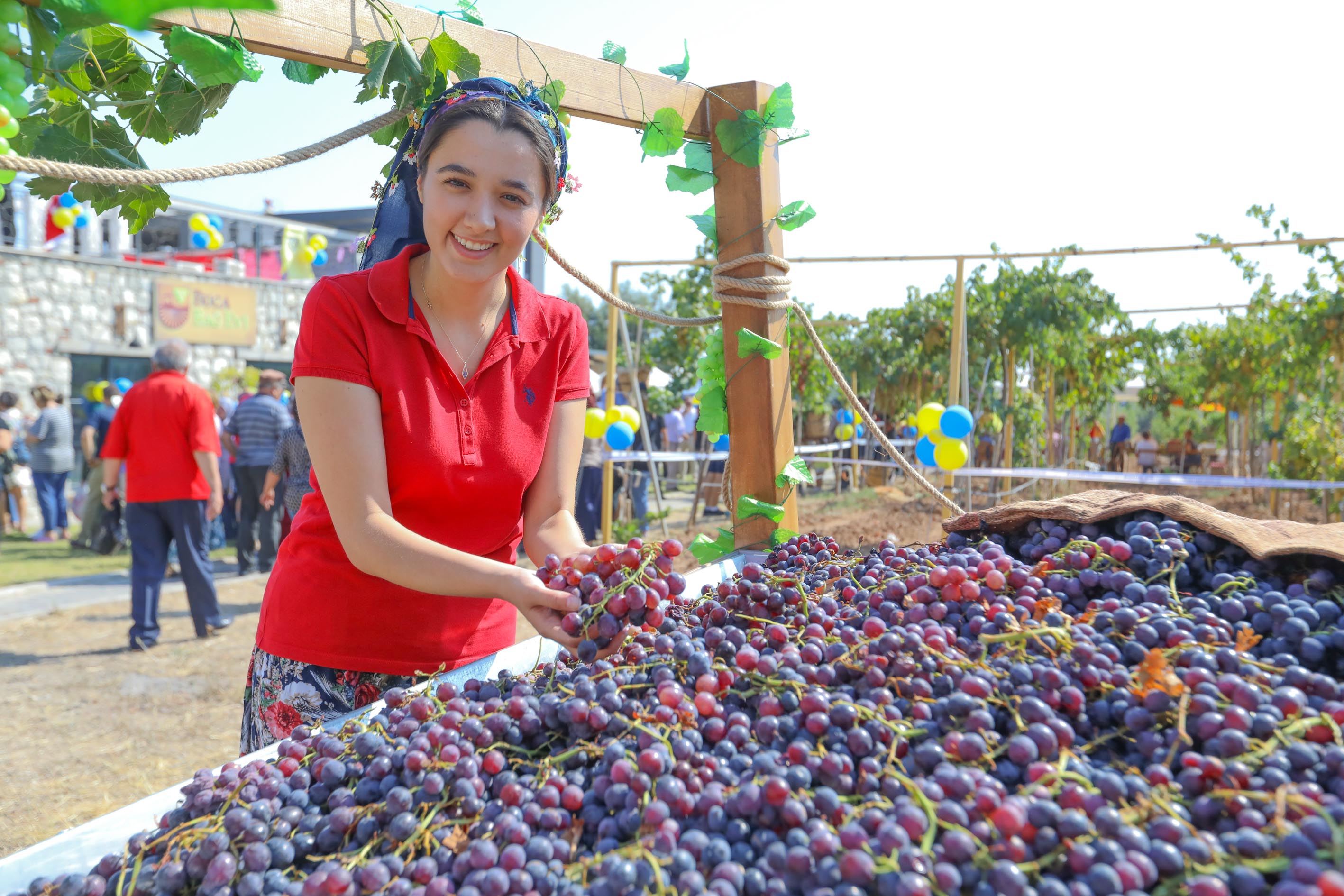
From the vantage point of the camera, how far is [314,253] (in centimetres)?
1334

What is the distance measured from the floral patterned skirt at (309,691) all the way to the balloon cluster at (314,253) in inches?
515

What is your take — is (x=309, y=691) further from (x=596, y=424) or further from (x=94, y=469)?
(x=94, y=469)

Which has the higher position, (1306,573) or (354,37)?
(354,37)

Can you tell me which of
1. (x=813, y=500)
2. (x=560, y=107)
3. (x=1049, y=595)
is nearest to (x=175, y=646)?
(x=560, y=107)

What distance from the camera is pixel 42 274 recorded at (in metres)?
11.9

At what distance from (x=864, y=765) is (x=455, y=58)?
141 cm

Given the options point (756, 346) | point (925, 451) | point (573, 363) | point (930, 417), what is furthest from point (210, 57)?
point (925, 451)

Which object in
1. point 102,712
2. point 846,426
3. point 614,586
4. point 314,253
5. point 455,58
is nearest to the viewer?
point 614,586

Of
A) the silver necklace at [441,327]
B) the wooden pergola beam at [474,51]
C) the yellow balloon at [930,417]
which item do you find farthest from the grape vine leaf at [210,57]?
the yellow balloon at [930,417]

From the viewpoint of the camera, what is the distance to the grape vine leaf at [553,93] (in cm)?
176

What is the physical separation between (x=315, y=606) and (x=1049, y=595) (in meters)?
1.23

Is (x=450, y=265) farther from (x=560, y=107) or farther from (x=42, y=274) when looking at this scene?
(x=42, y=274)

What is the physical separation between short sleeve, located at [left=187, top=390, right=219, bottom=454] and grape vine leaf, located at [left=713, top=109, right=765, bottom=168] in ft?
14.5

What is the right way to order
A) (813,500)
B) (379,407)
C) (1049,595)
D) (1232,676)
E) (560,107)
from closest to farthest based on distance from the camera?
(1232,676)
(1049,595)
(379,407)
(560,107)
(813,500)
